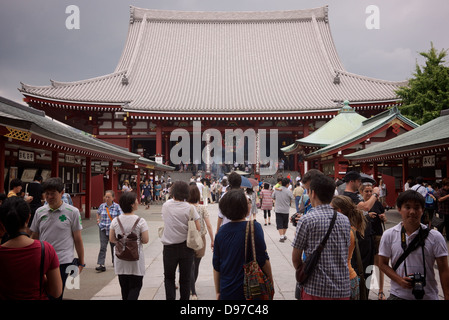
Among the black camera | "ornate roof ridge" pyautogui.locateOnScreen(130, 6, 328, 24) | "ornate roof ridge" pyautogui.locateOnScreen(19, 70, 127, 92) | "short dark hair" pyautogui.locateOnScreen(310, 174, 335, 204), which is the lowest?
the black camera

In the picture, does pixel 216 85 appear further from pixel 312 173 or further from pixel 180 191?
pixel 312 173

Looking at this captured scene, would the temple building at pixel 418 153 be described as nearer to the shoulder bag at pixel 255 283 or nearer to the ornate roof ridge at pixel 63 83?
the shoulder bag at pixel 255 283

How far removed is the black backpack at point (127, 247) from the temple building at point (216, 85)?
19.4 metres

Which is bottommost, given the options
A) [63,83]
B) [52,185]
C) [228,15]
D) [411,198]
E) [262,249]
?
[262,249]

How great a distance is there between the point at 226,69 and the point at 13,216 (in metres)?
28.6

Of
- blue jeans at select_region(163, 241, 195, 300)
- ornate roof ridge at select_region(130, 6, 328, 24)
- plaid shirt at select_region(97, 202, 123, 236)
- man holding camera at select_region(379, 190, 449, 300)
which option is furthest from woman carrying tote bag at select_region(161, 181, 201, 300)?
ornate roof ridge at select_region(130, 6, 328, 24)

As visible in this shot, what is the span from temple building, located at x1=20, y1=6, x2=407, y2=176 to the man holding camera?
20427 millimetres

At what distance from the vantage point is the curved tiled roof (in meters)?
24.4

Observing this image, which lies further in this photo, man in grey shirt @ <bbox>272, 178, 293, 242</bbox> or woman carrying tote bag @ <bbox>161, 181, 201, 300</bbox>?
man in grey shirt @ <bbox>272, 178, 293, 242</bbox>

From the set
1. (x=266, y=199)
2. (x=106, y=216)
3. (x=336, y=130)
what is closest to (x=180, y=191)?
(x=106, y=216)

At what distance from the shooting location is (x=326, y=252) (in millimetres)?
2576

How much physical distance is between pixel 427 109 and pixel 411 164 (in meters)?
6.79

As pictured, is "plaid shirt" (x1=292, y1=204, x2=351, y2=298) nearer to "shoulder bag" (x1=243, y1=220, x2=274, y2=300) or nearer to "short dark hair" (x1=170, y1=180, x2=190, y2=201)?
"shoulder bag" (x1=243, y1=220, x2=274, y2=300)

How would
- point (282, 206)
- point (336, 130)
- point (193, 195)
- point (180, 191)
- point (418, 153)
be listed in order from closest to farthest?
point (180, 191), point (193, 195), point (282, 206), point (418, 153), point (336, 130)
